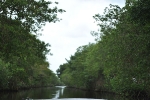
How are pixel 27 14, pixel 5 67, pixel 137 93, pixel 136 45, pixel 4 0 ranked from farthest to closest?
pixel 5 67, pixel 137 93, pixel 136 45, pixel 27 14, pixel 4 0

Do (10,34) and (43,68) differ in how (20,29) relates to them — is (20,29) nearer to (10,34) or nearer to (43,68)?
(10,34)

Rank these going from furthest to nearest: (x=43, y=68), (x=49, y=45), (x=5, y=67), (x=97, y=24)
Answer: (x=43, y=68) → (x=5, y=67) → (x=97, y=24) → (x=49, y=45)

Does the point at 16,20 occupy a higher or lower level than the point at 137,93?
higher

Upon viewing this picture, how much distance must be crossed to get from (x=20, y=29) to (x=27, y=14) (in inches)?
42.8

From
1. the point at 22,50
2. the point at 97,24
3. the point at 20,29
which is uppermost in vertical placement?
the point at 97,24

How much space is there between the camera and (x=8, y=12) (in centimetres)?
1478

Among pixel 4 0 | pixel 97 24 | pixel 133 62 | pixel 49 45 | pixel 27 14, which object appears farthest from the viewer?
pixel 97 24

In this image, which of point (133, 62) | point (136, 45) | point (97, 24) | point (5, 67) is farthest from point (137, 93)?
point (5, 67)

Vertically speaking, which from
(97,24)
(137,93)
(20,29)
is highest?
(97,24)

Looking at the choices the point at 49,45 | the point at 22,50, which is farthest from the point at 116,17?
→ the point at 22,50

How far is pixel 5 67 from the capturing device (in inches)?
1709

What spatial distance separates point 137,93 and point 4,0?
68.1 feet

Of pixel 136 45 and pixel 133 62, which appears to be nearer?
pixel 136 45

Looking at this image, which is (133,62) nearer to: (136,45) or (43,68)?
(136,45)
